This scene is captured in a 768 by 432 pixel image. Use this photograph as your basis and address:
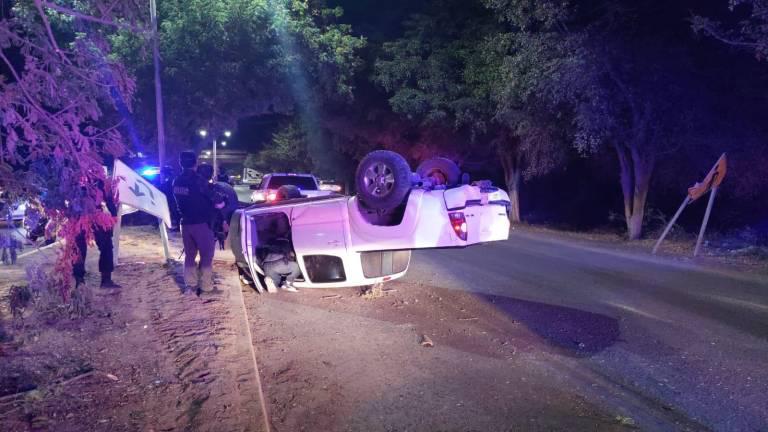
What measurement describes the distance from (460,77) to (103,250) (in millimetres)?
17888

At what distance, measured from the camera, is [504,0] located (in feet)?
52.7

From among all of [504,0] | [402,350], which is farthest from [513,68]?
[402,350]

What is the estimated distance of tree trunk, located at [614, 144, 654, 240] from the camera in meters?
16.7

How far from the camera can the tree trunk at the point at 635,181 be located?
16688mm

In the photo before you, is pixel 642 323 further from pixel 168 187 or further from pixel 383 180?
pixel 168 187

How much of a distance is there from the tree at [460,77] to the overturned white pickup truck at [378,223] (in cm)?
1247

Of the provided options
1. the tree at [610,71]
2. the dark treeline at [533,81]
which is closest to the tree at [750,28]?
the dark treeline at [533,81]

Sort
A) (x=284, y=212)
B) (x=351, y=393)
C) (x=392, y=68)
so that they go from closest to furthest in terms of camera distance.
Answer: (x=351, y=393)
(x=284, y=212)
(x=392, y=68)

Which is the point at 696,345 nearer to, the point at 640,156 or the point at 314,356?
the point at 314,356

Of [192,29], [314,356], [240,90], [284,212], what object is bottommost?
[314,356]

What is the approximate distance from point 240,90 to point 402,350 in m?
15.1

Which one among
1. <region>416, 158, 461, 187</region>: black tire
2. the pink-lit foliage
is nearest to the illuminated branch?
the pink-lit foliage

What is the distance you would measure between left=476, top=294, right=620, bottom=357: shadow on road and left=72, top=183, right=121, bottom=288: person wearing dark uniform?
533cm

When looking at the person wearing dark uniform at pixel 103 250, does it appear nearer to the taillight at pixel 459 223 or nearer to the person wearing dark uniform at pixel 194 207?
the person wearing dark uniform at pixel 194 207
